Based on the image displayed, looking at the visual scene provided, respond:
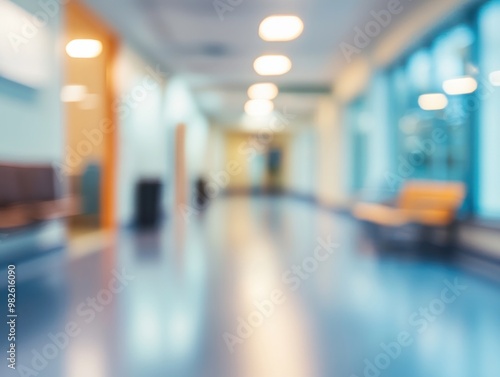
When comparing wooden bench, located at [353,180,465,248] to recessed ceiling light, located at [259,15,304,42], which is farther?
recessed ceiling light, located at [259,15,304,42]

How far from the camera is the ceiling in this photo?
6336 mm

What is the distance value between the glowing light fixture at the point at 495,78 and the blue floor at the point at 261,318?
Result: 2.31 m

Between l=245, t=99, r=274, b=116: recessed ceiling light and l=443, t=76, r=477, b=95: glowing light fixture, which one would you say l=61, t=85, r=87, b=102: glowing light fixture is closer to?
l=245, t=99, r=274, b=116: recessed ceiling light

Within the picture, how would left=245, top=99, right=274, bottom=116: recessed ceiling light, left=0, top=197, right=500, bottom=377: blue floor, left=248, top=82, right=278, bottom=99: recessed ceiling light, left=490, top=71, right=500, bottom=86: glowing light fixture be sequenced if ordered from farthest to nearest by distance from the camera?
left=245, top=99, right=274, bottom=116: recessed ceiling light → left=248, top=82, right=278, bottom=99: recessed ceiling light → left=490, top=71, right=500, bottom=86: glowing light fixture → left=0, top=197, right=500, bottom=377: blue floor

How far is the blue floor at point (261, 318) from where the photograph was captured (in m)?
2.16

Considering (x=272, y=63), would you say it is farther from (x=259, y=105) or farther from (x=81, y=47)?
(x=259, y=105)

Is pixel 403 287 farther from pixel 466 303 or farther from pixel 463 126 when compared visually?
pixel 463 126

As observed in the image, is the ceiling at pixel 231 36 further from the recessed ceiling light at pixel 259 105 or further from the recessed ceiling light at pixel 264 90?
the recessed ceiling light at pixel 259 105

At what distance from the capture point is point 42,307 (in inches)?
120

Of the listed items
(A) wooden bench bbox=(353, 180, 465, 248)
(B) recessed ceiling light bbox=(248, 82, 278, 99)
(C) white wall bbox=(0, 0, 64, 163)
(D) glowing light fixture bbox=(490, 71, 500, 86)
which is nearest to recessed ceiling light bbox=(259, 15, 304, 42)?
(D) glowing light fixture bbox=(490, 71, 500, 86)

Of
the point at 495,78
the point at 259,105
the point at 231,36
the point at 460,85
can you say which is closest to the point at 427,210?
the point at 460,85

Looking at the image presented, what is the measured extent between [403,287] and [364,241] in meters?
2.98

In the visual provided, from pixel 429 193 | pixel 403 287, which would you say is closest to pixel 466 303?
pixel 403 287

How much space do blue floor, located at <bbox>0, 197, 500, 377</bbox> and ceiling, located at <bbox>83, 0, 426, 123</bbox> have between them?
3739 mm
